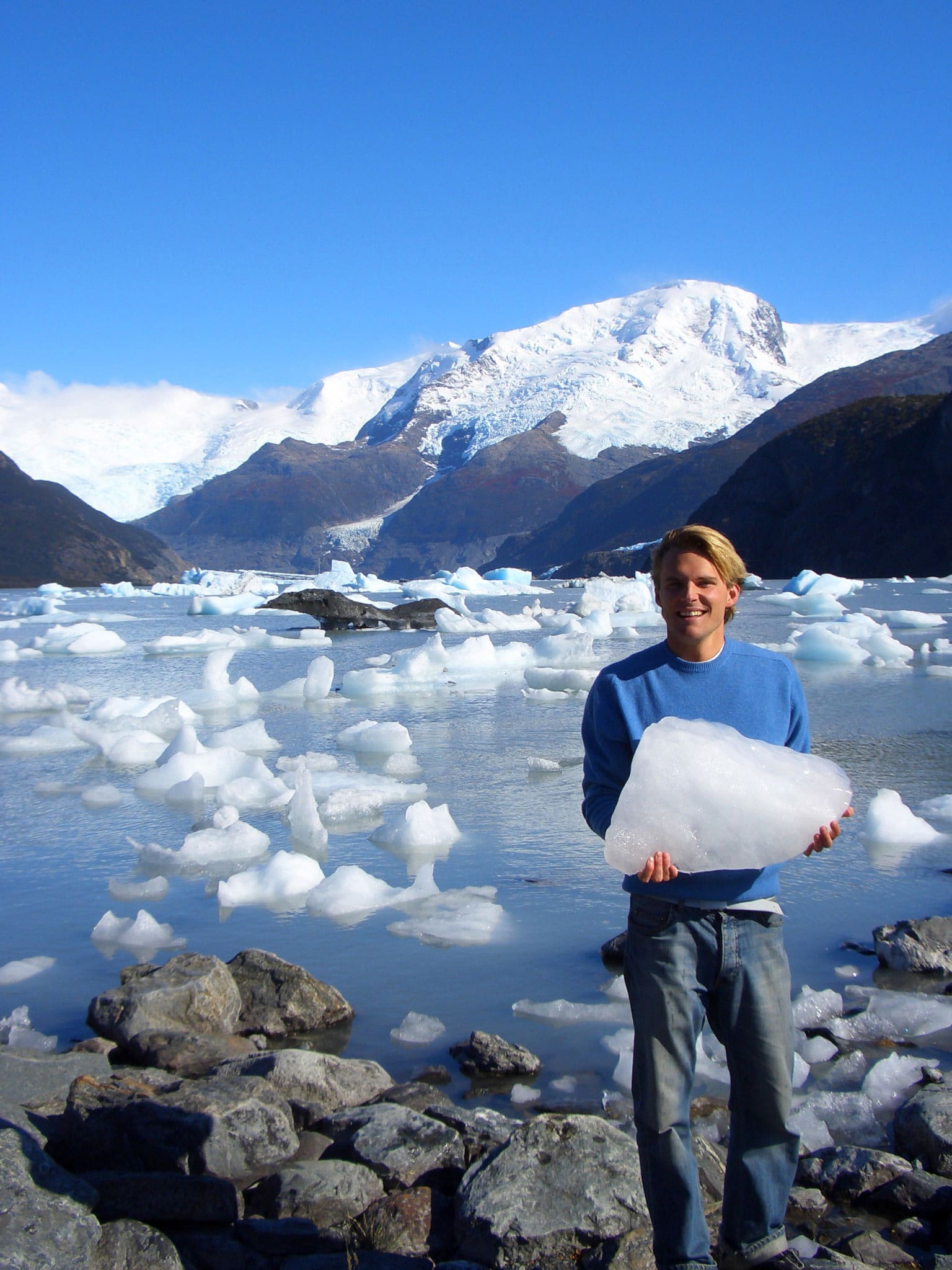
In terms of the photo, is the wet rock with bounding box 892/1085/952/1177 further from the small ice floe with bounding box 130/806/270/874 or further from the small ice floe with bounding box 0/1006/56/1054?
the small ice floe with bounding box 130/806/270/874

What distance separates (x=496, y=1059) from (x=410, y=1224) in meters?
0.74

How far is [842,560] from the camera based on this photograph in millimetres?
62844

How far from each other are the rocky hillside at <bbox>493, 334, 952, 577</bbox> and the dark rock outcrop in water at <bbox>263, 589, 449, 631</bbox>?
3549 inches

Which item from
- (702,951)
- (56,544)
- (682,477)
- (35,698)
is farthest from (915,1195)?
(682,477)

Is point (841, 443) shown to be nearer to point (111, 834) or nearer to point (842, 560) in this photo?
point (842, 560)

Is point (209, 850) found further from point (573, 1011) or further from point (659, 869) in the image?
point (659, 869)

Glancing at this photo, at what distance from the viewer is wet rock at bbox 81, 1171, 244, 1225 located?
2189mm

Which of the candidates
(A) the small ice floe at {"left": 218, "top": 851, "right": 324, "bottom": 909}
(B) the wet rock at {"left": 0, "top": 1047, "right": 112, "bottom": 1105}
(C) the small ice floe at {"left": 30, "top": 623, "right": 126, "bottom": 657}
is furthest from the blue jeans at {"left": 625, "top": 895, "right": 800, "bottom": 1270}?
(C) the small ice floe at {"left": 30, "top": 623, "right": 126, "bottom": 657}

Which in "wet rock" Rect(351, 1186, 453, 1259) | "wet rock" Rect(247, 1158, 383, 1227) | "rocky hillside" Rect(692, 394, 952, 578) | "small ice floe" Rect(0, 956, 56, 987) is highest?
"rocky hillside" Rect(692, 394, 952, 578)

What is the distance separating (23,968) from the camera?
12.0 feet

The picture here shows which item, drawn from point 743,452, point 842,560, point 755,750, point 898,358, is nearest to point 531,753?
point 755,750

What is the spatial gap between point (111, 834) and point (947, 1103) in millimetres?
4072

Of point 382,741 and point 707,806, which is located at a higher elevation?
point 707,806

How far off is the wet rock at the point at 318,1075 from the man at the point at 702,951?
1.06 m
